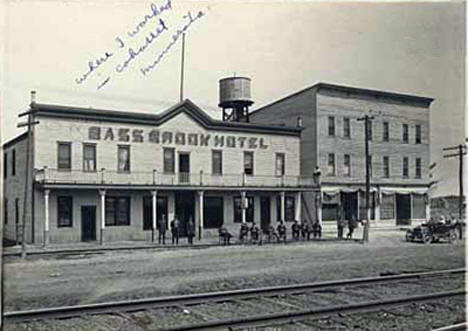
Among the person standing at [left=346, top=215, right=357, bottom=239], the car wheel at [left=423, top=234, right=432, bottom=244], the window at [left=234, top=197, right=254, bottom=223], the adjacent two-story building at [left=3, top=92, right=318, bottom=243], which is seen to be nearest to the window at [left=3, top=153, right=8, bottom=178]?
the adjacent two-story building at [left=3, top=92, right=318, bottom=243]

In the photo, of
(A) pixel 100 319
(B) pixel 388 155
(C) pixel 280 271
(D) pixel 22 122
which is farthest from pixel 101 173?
(B) pixel 388 155

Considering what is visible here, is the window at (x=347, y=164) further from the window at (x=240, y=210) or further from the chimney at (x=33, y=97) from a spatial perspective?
the chimney at (x=33, y=97)

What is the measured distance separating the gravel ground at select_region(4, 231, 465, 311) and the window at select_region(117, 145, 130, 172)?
0.68 meters

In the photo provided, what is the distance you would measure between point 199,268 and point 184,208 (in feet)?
3.01

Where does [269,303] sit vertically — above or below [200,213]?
below

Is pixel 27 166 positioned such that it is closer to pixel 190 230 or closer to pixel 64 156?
pixel 64 156

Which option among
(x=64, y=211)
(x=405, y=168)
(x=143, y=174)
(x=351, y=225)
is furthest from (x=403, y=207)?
(x=64, y=211)

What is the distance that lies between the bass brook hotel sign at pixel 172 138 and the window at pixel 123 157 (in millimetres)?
69

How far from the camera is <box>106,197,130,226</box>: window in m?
4.22

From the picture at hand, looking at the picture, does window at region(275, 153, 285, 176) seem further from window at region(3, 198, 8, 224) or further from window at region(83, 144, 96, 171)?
window at region(3, 198, 8, 224)

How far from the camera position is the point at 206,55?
4289 mm

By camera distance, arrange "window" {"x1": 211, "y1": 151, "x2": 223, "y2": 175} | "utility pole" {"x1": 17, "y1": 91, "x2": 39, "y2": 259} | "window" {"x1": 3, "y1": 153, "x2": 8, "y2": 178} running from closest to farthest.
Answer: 1. "window" {"x1": 3, "y1": 153, "x2": 8, "y2": 178}
2. "utility pole" {"x1": 17, "y1": 91, "x2": 39, "y2": 259}
3. "window" {"x1": 211, "y1": 151, "x2": 223, "y2": 175}

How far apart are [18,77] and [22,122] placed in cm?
30

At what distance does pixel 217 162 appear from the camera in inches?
180
